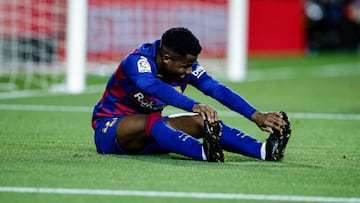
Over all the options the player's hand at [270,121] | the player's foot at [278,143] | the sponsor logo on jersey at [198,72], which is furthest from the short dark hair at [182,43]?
the player's foot at [278,143]

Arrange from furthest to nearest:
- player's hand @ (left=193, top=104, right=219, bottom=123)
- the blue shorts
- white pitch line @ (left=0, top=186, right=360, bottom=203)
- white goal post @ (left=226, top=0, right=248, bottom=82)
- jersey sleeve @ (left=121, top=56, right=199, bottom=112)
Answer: white goal post @ (left=226, top=0, right=248, bottom=82) < the blue shorts < jersey sleeve @ (left=121, top=56, right=199, bottom=112) < player's hand @ (left=193, top=104, right=219, bottom=123) < white pitch line @ (left=0, top=186, right=360, bottom=203)

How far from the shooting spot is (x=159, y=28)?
58.9ft

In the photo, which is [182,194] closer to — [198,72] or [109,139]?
[109,139]

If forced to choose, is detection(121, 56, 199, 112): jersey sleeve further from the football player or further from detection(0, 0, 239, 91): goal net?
detection(0, 0, 239, 91): goal net

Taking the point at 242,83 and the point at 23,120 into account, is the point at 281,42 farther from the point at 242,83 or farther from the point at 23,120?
the point at 23,120

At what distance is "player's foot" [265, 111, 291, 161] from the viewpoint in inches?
279

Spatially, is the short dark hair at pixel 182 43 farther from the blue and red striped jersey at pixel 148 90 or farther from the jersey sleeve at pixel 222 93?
the jersey sleeve at pixel 222 93

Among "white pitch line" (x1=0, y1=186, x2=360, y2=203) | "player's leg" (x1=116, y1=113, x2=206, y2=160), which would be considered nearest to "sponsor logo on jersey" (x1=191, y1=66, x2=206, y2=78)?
"player's leg" (x1=116, y1=113, x2=206, y2=160)

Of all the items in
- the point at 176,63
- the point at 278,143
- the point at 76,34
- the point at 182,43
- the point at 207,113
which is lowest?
the point at 76,34

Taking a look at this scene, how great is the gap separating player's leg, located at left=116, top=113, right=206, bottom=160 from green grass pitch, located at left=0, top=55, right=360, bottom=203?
11 cm

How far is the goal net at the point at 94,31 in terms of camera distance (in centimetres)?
1534

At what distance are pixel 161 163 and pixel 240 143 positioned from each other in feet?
2.14

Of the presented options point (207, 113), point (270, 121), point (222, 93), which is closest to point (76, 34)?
point (222, 93)

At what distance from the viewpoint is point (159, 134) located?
7.09 meters
